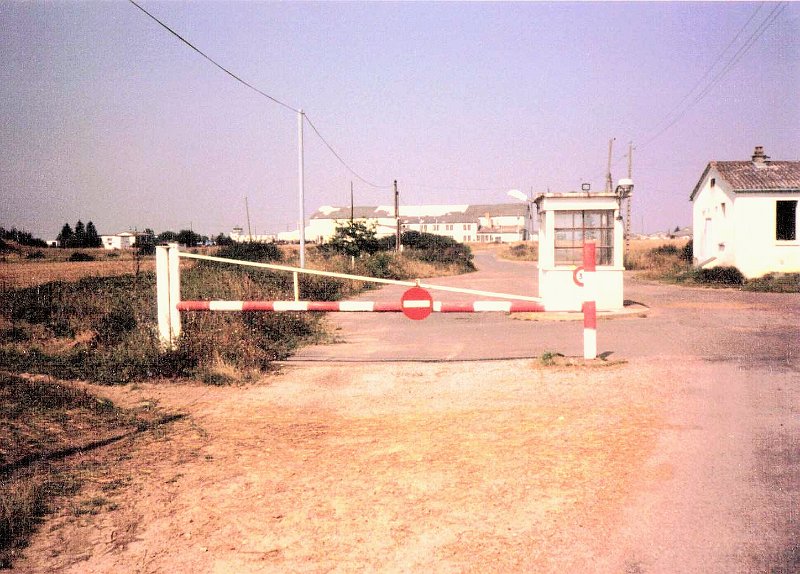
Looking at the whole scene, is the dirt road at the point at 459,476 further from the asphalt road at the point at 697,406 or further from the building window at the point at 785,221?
the building window at the point at 785,221

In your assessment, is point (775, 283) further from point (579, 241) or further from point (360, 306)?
point (360, 306)

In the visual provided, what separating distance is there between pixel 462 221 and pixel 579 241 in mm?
114208

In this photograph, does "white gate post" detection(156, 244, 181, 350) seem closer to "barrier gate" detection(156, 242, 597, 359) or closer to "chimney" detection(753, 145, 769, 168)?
"barrier gate" detection(156, 242, 597, 359)

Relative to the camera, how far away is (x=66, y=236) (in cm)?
9525

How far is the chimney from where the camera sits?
29223mm

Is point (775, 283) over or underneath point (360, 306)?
underneath

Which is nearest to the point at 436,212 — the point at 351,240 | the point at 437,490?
the point at 351,240

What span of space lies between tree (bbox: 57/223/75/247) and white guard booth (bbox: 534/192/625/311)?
79.2m

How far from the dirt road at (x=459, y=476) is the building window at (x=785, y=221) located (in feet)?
74.0

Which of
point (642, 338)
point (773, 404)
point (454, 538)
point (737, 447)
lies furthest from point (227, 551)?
point (642, 338)

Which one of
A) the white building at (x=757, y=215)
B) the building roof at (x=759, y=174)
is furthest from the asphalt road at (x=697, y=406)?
the building roof at (x=759, y=174)

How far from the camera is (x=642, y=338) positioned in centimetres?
1099

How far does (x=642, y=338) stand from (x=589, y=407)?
199 inches

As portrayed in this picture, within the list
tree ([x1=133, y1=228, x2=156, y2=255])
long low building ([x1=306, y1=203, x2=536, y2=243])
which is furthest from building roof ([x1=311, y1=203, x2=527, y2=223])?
tree ([x1=133, y1=228, x2=156, y2=255])
